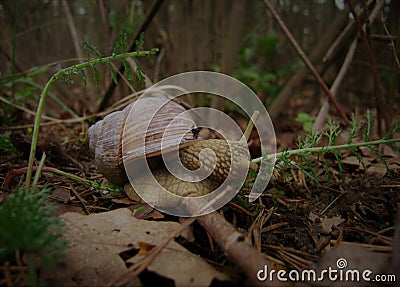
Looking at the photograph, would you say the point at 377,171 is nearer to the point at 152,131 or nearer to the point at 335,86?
the point at 335,86

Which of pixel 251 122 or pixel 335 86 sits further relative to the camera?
pixel 335 86

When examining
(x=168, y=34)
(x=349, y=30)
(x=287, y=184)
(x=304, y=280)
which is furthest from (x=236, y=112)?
(x=304, y=280)

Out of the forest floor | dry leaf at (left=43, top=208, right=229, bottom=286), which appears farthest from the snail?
dry leaf at (left=43, top=208, right=229, bottom=286)

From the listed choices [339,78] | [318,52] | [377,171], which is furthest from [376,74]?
[318,52]

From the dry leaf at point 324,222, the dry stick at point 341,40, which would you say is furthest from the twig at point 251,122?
the dry stick at point 341,40

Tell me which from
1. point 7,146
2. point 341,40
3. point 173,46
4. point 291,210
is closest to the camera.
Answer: point 291,210

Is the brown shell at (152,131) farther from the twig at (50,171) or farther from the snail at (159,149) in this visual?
the twig at (50,171)
